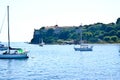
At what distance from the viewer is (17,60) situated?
8988 centimetres

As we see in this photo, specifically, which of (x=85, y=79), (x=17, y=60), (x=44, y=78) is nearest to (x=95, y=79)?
(x=85, y=79)

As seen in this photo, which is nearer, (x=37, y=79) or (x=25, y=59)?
(x=37, y=79)

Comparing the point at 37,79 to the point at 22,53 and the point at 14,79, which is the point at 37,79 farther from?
the point at 22,53

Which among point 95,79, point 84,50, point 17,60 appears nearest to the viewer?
point 95,79

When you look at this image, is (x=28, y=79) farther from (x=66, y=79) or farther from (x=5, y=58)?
(x=5, y=58)

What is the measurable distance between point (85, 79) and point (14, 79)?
31.4 ft

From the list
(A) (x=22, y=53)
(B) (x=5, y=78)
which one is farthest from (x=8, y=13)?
(B) (x=5, y=78)

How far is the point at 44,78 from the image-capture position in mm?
50531

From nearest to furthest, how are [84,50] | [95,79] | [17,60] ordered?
[95,79]
[17,60]
[84,50]

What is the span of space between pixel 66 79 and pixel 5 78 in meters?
8.56

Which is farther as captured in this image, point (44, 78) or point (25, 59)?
point (25, 59)

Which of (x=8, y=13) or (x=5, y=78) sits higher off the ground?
(x=8, y=13)

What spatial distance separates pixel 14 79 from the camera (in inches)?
1959

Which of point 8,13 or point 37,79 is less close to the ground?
point 8,13
